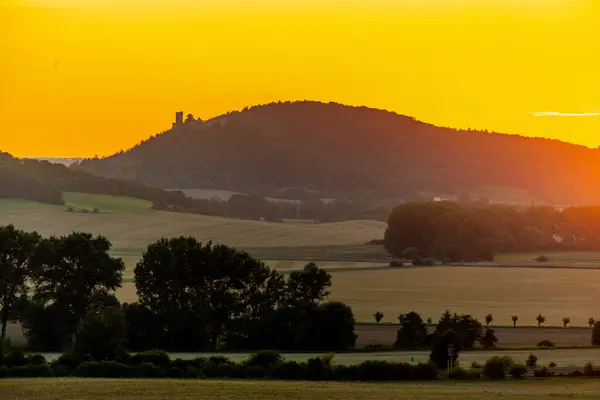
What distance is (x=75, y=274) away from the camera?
68938mm

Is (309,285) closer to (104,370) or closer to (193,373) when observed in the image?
(193,373)

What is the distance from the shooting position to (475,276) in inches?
4097

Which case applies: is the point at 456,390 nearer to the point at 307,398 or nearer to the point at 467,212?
the point at 307,398

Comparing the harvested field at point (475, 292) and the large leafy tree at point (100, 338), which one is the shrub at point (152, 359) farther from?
the harvested field at point (475, 292)

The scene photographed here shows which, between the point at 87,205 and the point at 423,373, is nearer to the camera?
the point at 423,373

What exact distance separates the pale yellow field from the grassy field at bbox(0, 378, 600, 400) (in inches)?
3446

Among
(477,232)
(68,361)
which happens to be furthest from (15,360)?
(477,232)

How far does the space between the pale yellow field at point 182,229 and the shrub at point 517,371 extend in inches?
3373

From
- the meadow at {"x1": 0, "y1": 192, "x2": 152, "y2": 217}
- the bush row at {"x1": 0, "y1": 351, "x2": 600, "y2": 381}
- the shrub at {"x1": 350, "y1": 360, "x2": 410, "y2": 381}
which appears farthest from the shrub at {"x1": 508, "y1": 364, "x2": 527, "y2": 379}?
the meadow at {"x1": 0, "y1": 192, "x2": 152, "y2": 217}

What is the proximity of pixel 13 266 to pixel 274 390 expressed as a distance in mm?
32942

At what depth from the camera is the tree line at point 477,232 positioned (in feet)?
421

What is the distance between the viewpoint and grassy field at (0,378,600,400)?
40156 mm

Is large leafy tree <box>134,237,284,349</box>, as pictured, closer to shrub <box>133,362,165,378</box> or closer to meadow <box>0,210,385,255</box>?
shrub <box>133,362,165,378</box>

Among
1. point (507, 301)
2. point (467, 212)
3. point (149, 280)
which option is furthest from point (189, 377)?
point (467, 212)
